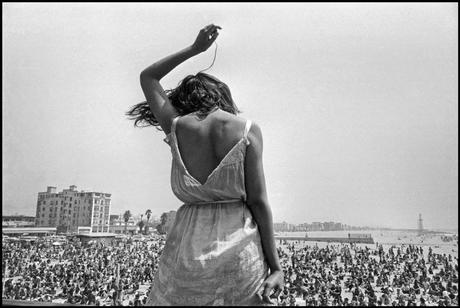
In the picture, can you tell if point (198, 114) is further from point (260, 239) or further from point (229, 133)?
point (260, 239)

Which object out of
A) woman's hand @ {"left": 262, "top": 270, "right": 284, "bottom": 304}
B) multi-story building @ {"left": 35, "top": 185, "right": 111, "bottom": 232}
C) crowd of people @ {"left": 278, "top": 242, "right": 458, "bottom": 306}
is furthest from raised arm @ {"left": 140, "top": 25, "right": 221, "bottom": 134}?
multi-story building @ {"left": 35, "top": 185, "right": 111, "bottom": 232}

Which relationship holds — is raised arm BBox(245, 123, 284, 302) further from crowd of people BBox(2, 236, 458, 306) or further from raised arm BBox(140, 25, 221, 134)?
crowd of people BBox(2, 236, 458, 306)

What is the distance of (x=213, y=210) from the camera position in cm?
67

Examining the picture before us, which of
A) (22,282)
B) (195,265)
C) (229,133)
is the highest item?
(229,133)

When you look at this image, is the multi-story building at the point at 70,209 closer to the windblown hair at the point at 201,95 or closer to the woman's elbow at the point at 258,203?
the windblown hair at the point at 201,95

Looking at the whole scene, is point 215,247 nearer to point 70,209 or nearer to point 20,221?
point 70,209

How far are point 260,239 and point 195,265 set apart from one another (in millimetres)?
132

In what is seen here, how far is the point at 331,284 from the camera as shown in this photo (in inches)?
525

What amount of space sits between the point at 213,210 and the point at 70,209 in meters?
37.6

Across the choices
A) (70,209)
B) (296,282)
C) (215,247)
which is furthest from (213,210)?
(70,209)

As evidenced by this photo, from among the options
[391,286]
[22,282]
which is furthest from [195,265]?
[22,282]

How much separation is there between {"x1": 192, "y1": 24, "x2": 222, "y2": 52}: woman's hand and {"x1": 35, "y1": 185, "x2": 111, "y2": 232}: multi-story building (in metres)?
36.2

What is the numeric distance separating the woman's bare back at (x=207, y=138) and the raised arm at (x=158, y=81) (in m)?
0.05

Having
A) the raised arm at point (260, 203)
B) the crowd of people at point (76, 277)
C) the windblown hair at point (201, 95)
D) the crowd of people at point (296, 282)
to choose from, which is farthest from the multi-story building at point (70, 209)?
the raised arm at point (260, 203)
